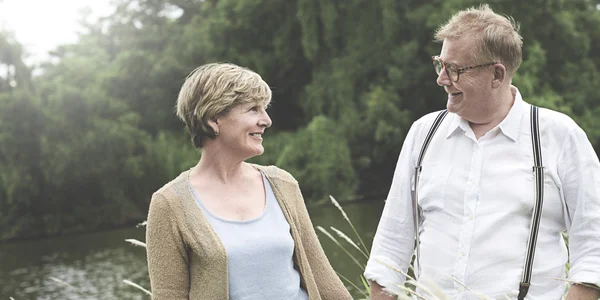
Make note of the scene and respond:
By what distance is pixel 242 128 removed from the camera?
228 cm

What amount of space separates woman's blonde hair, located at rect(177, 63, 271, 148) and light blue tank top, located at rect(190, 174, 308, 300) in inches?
9.0

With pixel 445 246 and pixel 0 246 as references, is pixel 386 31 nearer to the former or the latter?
pixel 0 246

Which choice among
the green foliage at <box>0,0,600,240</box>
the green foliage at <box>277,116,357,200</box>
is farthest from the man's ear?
the green foliage at <box>277,116,357,200</box>

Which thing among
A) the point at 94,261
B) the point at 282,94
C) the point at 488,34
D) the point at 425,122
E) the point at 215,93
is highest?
the point at 488,34

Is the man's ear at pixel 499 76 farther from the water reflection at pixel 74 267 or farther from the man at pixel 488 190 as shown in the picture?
the water reflection at pixel 74 267

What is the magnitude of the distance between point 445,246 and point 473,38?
61cm

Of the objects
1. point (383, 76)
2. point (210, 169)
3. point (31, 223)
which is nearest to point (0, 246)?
point (31, 223)

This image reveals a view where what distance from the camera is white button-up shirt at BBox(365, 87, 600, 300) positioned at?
2.13m

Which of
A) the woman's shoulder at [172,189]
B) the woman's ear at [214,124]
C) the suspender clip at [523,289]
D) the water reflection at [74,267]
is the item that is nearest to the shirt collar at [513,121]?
the suspender clip at [523,289]

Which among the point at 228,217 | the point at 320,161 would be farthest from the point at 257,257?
the point at 320,161

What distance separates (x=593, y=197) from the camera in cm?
211

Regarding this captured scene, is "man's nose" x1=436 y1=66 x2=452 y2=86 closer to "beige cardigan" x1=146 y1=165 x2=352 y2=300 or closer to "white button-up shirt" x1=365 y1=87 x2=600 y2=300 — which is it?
"white button-up shirt" x1=365 y1=87 x2=600 y2=300

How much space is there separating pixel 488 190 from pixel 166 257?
0.92m

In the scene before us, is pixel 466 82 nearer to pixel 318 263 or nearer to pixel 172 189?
pixel 318 263
